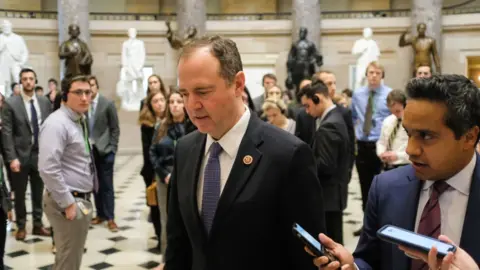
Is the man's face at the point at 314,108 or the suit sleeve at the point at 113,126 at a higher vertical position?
the man's face at the point at 314,108

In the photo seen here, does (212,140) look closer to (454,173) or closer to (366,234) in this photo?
(366,234)

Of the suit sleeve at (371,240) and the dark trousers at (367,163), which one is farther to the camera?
the dark trousers at (367,163)

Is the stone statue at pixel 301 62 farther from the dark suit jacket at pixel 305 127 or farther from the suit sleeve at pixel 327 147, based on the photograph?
the suit sleeve at pixel 327 147

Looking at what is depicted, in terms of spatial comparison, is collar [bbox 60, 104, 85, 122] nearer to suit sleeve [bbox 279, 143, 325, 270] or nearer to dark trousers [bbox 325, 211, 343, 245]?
dark trousers [bbox 325, 211, 343, 245]

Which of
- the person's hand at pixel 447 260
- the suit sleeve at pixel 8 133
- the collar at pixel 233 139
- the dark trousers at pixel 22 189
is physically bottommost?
the dark trousers at pixel 22 189

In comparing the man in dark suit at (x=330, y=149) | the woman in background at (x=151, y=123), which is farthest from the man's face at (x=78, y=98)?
the man in dark suit at (x=330, y=149)

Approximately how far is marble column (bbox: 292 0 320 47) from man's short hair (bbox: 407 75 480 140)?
17.7 m

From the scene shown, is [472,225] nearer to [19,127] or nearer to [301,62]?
[19,127]

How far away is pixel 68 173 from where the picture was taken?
394cm

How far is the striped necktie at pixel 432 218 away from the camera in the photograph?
1623mm

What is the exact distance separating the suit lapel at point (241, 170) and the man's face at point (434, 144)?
0.52m

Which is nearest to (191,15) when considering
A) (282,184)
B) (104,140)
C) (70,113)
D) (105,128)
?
(105,128)

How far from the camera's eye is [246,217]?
177 centimetres

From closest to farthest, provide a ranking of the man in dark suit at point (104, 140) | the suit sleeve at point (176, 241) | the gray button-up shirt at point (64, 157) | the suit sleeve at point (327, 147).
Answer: the suit sleeve at point (176, 241), the gray button-up shirt at point (64, 157), the suit sleeve at point (327, 147), the man in dark suit at point (104, 140)
